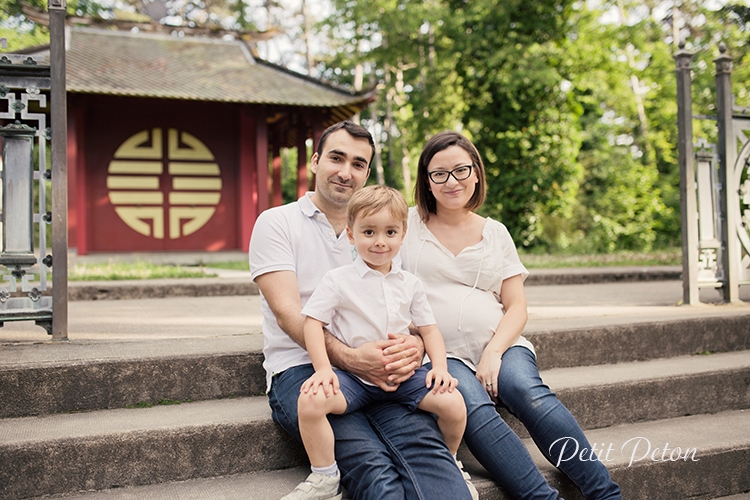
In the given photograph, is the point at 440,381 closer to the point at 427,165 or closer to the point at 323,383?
the point at 323,383

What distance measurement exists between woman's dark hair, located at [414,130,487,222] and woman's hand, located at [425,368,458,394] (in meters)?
0.82

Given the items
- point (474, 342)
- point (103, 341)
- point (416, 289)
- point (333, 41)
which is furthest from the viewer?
point (333, 41)

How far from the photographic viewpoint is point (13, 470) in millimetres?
2125

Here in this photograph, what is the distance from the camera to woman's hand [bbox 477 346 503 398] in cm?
244

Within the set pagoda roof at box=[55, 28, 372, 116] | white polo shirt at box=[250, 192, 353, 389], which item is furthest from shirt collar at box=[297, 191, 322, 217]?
pagoda roof at box=[55, 28, 372, 116]

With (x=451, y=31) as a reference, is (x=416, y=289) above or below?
below

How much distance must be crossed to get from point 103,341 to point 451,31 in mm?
12659

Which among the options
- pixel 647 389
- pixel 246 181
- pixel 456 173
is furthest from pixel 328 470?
A: pixel 246 181

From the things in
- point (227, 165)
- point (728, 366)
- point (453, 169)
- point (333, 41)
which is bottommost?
point (728, 366)

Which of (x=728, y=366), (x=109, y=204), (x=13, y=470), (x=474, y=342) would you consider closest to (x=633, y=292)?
(x=728, y=366)

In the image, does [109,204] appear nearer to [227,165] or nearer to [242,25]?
[227,165]

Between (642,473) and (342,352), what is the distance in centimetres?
137

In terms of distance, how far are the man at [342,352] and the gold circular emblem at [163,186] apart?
30.5 ft

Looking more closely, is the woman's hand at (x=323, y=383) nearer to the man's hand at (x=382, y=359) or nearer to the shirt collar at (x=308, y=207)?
the man's hand at (x=382, y=359)
